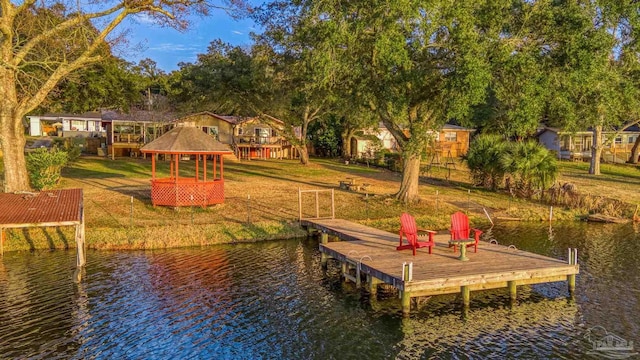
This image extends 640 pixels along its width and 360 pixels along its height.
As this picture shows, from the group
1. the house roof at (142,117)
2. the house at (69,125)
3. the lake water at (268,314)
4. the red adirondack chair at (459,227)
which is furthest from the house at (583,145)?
the house at (69,125)

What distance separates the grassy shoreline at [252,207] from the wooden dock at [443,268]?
7834 millimetres

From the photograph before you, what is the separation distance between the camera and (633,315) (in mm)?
15352

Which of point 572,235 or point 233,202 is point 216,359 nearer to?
point 233,202

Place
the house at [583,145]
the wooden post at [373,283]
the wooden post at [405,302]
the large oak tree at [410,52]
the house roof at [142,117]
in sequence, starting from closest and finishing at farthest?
the wooden post at [405,302] < the wooden post at [373,283] < the large oak tree at [410,52] < the house roof at [142,117] < the house at [583,145]

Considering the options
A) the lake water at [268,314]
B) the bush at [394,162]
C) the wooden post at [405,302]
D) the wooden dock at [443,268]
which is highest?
the bush at [394,162]

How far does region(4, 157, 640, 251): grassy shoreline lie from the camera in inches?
973

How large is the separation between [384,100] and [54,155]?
A: 20846mm

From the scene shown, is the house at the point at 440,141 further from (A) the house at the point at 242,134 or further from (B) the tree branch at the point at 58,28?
(B) the tree branch at the point at 58,28

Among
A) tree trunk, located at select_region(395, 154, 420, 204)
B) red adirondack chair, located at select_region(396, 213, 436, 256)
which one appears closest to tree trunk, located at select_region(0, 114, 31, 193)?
red adirondack chair, located at select_region(396, 213, 436, 256)

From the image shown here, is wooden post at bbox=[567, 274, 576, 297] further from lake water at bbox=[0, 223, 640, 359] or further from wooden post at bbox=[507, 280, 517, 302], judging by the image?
wooden post at bbox=[507, 280, 517, 302]

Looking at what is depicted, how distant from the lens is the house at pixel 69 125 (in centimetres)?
7606

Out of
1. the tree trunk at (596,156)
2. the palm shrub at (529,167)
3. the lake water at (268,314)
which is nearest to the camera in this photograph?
the lake water at (268,314)

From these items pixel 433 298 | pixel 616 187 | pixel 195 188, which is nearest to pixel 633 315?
pixel 433 298

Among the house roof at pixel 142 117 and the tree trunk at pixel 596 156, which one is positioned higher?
the house roof at pixel 142 117
